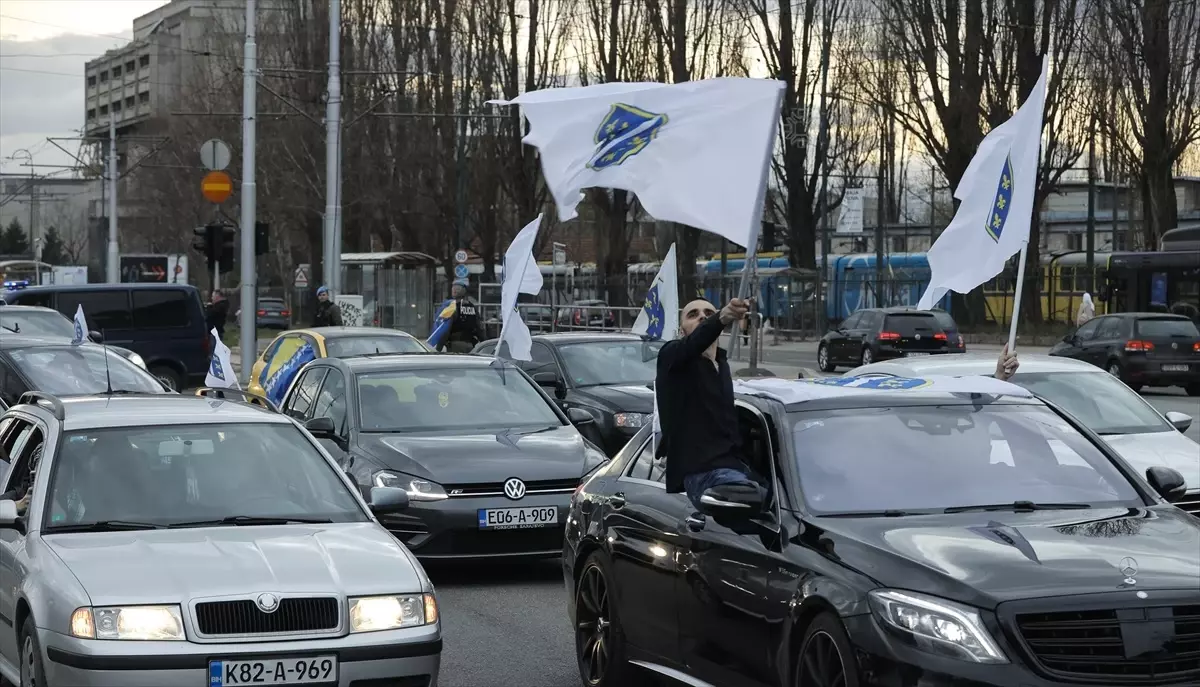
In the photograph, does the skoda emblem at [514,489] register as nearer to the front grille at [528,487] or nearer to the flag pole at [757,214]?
the front grille at [528,487]

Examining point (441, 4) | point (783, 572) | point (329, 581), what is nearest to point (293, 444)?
point (329, 581)

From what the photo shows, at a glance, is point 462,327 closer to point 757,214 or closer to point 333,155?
point 333,155

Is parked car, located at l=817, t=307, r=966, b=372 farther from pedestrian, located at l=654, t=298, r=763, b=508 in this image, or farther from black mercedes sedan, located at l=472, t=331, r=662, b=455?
pedestrian, located at l=654, t=298, r=763, b=508

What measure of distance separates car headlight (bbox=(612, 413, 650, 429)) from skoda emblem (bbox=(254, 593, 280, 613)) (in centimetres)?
1009

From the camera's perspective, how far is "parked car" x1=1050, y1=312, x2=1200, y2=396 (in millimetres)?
29422

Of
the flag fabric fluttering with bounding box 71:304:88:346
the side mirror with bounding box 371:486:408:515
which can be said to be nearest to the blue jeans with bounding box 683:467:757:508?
the side mirror with bounding box 371:486:408:515

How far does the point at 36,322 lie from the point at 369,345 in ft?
22.0

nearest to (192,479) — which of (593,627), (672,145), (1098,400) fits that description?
(593,627)

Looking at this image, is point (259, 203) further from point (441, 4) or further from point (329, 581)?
point (329, 581)

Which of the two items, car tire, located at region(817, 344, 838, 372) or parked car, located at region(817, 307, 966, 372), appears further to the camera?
car tire, located at region(817, 344, 838, 372)

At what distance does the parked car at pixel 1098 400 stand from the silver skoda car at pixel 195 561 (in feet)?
16.4

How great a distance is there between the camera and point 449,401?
12422mm

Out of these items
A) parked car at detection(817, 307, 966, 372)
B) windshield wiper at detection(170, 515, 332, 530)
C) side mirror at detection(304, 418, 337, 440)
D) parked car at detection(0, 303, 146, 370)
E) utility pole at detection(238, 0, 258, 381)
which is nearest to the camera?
windshield wiper at detection(170, 515, 332, 530)

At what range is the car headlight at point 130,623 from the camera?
241 inches
